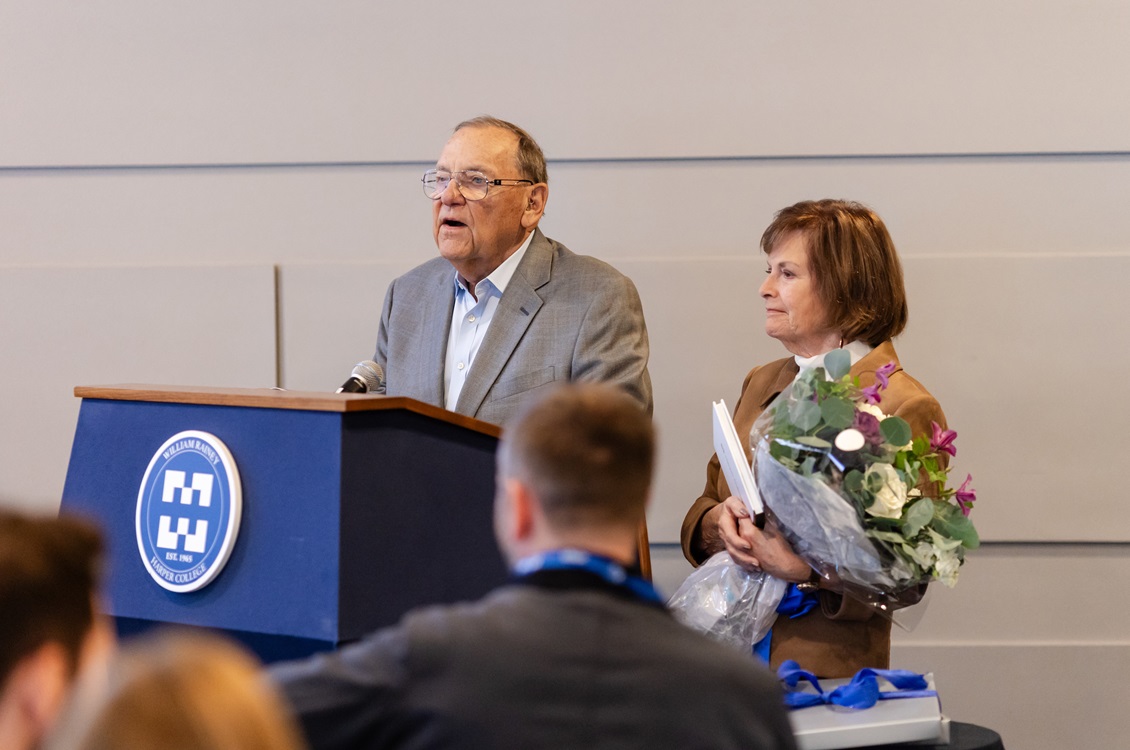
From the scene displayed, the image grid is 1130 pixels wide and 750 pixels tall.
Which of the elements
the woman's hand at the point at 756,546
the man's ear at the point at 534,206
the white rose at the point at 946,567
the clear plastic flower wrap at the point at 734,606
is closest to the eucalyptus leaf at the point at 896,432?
the white rose at the point at 946,567

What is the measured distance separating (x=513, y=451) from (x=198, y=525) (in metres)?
0.94

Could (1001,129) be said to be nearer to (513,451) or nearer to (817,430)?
(817,430)

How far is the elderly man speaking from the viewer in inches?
120

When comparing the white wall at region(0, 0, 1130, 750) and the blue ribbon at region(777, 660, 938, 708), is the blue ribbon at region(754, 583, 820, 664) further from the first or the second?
the white wall at region(0, 0, 1130, 750)

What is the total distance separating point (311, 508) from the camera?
6.69 feet

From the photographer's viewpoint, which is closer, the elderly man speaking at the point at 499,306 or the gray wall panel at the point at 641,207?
the elderly man speaking at the point at 499,306

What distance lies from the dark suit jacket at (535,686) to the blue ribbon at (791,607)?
1352 mm

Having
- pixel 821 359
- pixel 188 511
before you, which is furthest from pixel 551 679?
pixel 821 359

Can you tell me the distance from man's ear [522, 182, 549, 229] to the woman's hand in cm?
107

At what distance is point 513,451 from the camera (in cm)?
144

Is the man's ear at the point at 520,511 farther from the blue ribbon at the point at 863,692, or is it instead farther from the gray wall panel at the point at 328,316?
the gray wall panel at the point at 328,316

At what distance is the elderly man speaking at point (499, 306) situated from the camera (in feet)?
10.0

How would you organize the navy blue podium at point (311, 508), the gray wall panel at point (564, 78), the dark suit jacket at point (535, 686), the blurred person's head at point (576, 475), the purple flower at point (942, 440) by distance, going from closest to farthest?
the dark suit jacket at point (535, 686), the blurred person's head at point (576, 475), the navy blue podium at point (311, 508), the purple flower at point (942, 440), the gray wall panel at point (564, 78)

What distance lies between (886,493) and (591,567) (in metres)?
1.14
